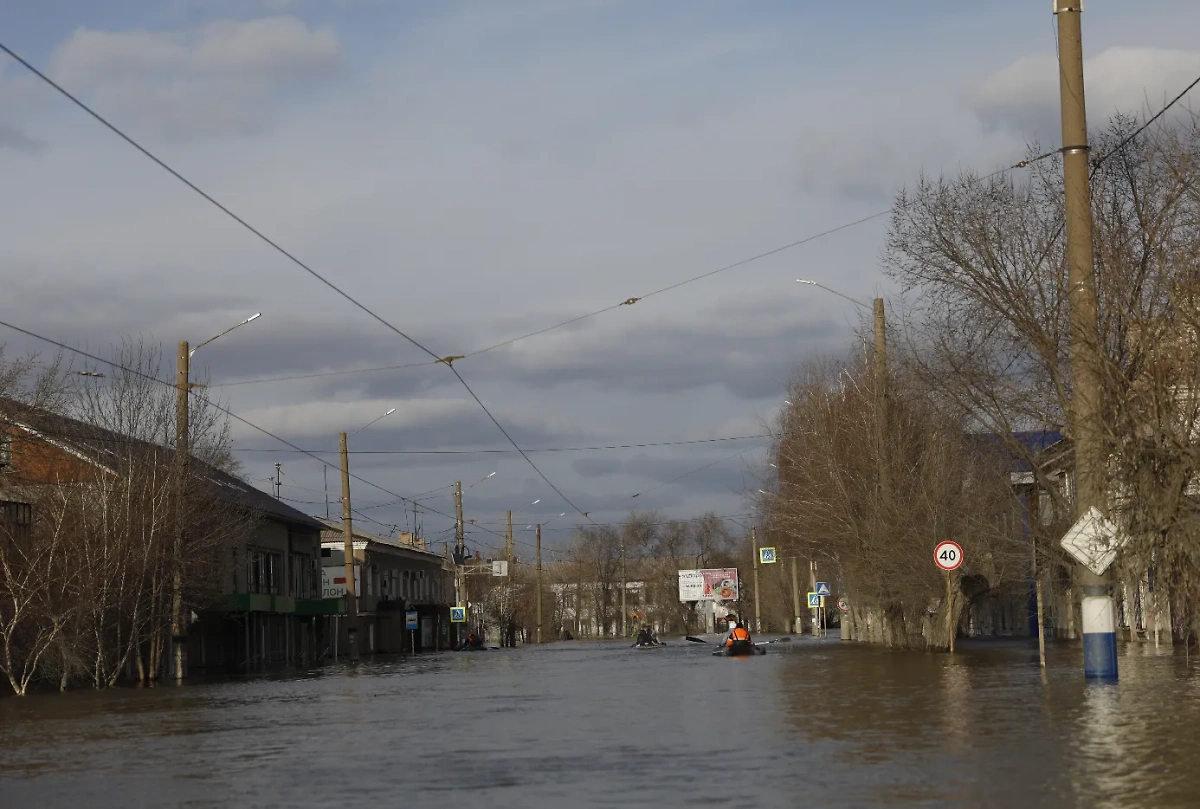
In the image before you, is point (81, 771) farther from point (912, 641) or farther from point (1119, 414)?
point (912, 641)

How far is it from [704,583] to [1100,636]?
91.1 m

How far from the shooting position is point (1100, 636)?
20.4 m

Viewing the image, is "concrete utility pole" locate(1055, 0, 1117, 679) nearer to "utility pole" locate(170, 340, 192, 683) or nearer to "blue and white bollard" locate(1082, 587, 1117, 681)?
"blue and white bollard" locate(1082, 587, 1117, 681)

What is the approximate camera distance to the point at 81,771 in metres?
15.0

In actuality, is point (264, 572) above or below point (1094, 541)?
below

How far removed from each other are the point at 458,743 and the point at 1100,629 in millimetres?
8664

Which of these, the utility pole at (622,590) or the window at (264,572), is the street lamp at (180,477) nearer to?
the window at (264,572)

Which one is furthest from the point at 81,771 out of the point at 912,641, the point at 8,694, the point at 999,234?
the point at 912,641

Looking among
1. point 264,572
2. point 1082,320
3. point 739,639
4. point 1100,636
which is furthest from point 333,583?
point 1082,320

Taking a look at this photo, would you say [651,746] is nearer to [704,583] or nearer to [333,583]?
[333,583]

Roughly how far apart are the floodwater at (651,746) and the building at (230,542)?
12.1m

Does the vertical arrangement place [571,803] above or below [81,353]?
below

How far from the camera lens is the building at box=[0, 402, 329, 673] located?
130 ft

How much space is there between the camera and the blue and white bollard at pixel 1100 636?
1958cm
